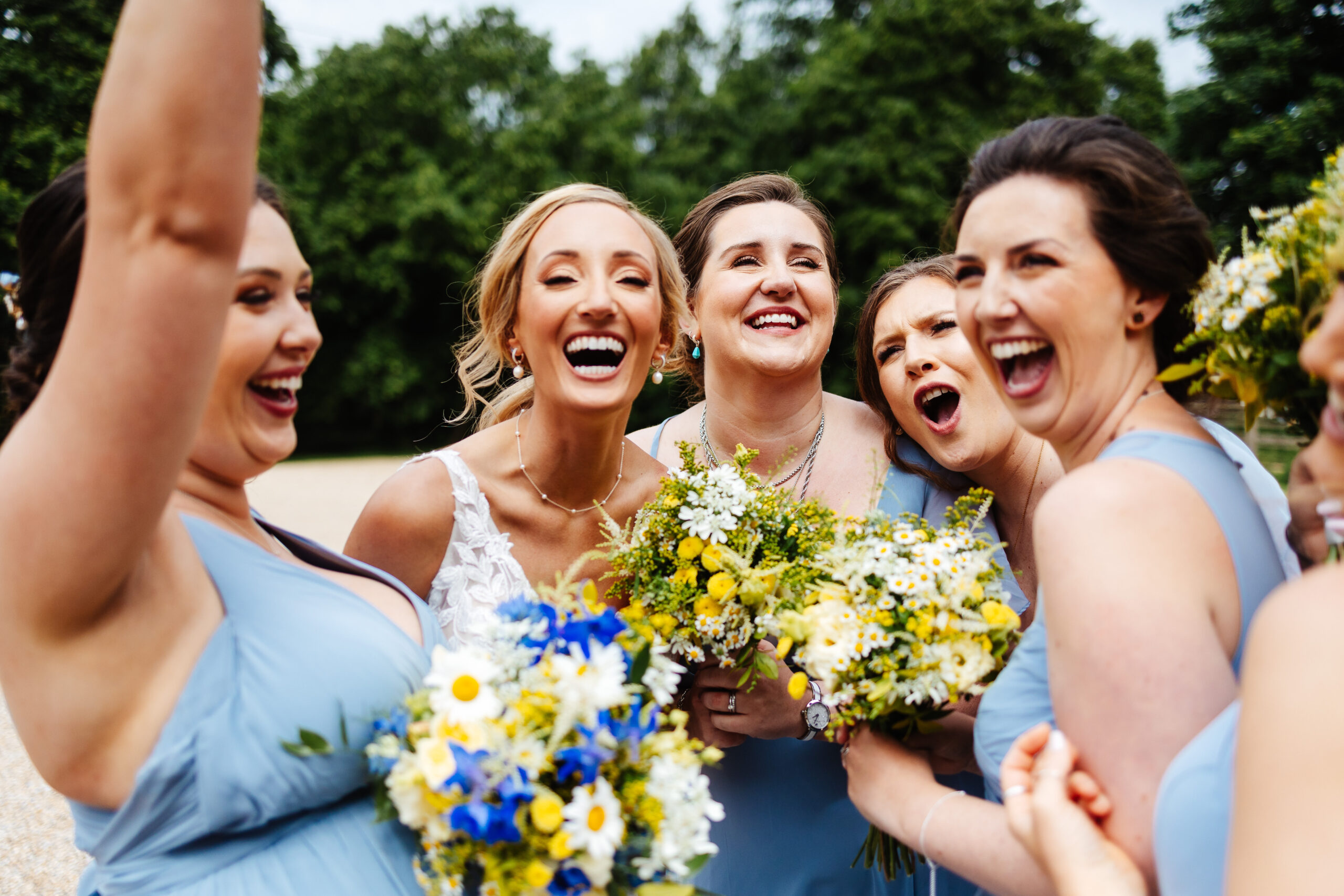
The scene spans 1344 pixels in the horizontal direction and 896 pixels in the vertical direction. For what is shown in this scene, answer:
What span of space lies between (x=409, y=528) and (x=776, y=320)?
1920 millimetres

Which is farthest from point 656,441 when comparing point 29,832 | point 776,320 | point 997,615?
point 29,832

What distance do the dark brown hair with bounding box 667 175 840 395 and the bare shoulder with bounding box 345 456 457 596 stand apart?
1425mm

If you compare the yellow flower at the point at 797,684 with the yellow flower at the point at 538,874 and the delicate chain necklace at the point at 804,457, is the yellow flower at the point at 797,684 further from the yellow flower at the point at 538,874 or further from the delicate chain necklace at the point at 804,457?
the delicate chain necklace at the point at 804,457

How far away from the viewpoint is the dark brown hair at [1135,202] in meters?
2.06

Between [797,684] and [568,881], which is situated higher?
[797,684]

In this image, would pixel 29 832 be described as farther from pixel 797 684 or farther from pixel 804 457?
pixel 797 684

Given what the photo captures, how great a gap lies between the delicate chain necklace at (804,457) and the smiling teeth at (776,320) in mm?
604

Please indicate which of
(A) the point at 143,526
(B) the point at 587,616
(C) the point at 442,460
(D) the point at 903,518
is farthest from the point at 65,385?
(D) the point at 903,518

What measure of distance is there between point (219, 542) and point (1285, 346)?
2513 mm

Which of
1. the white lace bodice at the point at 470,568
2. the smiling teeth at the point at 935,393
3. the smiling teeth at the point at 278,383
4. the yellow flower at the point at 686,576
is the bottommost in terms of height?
the white lace bodice at the point at 470,568

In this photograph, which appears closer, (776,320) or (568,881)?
(568,881)

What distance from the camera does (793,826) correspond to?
11.6 ft

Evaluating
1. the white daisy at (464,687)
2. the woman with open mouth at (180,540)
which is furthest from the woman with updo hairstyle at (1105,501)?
the woman with open mouth at (180,540)

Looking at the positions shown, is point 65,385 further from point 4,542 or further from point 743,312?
point 743,312
